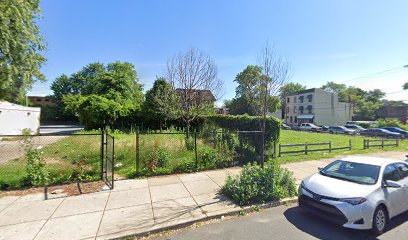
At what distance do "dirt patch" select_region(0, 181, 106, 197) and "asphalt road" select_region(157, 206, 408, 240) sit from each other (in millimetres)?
3317

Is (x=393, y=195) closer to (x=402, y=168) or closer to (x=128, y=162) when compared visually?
(x=402, y=168)

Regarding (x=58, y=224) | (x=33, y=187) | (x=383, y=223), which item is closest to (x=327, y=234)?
(x=383, y=223)

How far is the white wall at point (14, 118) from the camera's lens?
20.1 meters

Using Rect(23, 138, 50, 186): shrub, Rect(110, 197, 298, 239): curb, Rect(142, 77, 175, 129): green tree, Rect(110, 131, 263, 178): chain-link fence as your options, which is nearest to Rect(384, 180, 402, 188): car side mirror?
Rect(110, 197, 298, 239): curb

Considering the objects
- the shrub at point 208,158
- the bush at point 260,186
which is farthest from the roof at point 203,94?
the bush at point 260,186

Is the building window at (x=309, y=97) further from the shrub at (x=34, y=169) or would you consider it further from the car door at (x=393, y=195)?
the shrub at (x=34, y=169)

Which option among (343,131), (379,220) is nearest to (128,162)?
(379,220)

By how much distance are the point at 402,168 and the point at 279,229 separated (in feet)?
12.0

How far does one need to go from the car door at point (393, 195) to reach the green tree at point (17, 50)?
9224 millimetres

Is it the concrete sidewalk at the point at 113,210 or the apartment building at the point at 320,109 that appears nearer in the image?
the concrete sidewalk at the point at 113,210

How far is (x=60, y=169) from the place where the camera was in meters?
7.32

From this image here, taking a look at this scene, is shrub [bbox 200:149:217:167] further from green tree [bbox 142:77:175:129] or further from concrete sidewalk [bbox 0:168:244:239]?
green tree [bbox 142:77:175:129]

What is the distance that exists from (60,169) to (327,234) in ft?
26.3

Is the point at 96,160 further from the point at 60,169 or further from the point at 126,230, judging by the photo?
the point at 126,230
